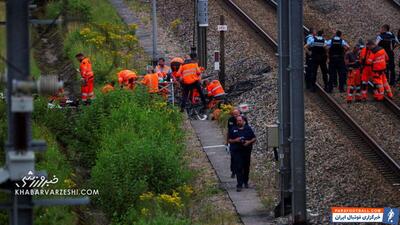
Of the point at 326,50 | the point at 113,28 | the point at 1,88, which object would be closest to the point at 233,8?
the point at 113,28

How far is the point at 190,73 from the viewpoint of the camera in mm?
21719

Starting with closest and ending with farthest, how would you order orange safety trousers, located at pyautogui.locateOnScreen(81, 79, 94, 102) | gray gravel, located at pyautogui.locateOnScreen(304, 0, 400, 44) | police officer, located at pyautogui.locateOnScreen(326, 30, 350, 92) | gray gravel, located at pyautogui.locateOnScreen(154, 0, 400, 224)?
gray gravel, located at pyautogui.locateOnScreen(154, 0, 400, 224)
orange safety trousers, located at pyautogui.locateOnScreen(81, 79, 94, 102)
police officer, located at pyautogui.locateOnScreen(326, 30, 350, 92)
gray gravel, located at pyautogui.locateOnScreen(304, 0, 400, 44)

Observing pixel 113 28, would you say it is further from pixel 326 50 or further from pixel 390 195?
pixel 390 195

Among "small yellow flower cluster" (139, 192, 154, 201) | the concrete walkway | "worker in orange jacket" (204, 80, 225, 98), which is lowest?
the concrete walkway

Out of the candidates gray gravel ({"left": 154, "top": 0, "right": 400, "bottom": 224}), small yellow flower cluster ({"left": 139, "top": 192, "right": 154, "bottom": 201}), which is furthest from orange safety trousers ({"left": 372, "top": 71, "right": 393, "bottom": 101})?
small yellow flower cluster ({"left": 139, "top": 192, "right": 154, "bottom": 201})

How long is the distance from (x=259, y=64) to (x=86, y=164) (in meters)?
7.79

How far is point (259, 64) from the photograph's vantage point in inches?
999

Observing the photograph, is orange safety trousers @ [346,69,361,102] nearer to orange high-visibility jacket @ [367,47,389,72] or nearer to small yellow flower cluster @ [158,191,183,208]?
orange high-visibility jacket @ [367,47,389,72]

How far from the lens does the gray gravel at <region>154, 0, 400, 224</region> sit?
640 inches

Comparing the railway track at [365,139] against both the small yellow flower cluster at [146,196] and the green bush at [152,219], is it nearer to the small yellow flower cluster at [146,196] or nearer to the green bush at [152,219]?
the small yellow flower cluster at [146,196]

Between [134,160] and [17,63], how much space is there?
813 cm

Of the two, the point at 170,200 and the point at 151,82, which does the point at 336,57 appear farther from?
the point at 170,200

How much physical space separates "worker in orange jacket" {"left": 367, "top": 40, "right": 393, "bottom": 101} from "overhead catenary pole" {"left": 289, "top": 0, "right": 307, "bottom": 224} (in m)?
6.42

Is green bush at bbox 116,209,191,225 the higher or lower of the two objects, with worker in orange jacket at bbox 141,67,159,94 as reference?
lower
